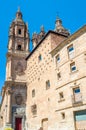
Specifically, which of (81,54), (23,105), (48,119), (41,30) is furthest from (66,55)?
(41,30)

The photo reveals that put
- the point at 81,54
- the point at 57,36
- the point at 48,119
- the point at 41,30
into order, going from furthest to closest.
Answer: the point at 41,30 < the point at 57,36 < the point at 48,119 < the point at 81,54

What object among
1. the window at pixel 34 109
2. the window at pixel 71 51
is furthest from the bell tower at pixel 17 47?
the window at pixel 71 51

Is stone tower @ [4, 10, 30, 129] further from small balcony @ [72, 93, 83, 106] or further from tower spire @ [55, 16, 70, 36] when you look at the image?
small balcony @ [72, 93, 83, 106]

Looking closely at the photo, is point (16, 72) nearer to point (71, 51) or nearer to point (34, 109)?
point (34, 109)

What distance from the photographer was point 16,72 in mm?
39500

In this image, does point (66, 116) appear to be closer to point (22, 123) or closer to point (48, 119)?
point (48, 119)

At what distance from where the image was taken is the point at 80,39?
Answer: 21578mm

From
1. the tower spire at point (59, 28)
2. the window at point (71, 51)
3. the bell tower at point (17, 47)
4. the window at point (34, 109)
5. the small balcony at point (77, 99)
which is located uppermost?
the tower spire at point (59, 28)

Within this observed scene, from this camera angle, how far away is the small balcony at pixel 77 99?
19556 millimetres

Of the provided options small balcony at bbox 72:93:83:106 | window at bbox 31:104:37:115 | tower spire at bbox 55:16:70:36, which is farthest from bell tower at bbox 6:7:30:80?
small balcony at bbox 72:93:83:106

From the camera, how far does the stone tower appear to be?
1367 inches

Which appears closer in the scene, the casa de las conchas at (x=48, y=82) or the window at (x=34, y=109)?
the casa de las conchas at (x=48, y=82)

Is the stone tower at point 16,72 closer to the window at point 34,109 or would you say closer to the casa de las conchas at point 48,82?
the casa de las conchas at point 48,82

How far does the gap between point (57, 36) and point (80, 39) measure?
7420 mm
